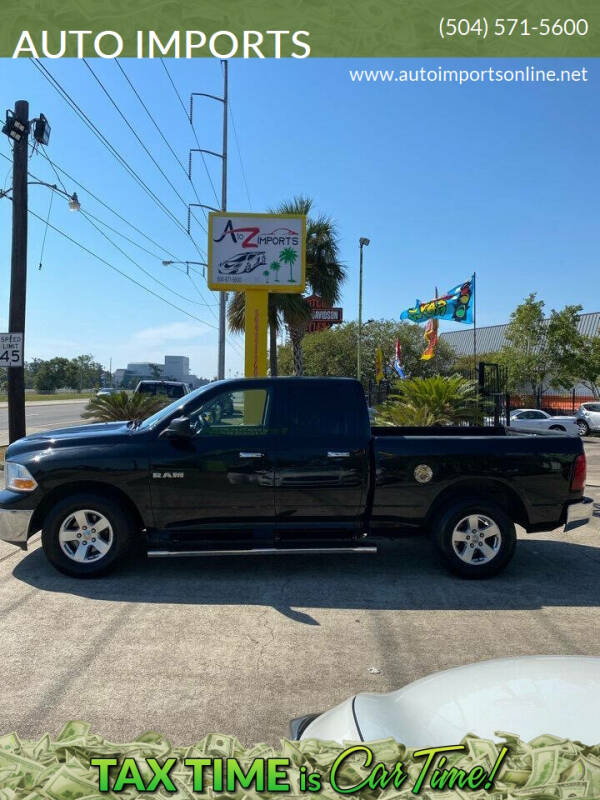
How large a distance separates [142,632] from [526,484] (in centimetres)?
372

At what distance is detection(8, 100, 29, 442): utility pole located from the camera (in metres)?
13.8

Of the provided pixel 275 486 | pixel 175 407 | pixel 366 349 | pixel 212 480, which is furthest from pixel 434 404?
pixel 366 349

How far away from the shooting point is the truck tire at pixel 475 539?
19.8ft

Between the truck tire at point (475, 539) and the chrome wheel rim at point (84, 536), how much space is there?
3079 millimetres

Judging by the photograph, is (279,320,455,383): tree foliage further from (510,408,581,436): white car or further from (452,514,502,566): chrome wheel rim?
(452,514,502,566): chrome wheel rim

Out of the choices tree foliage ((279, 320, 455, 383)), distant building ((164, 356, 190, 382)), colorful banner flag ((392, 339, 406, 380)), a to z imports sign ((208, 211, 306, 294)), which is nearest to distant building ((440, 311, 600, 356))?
tree foliage ((279, 320, 455, 383))

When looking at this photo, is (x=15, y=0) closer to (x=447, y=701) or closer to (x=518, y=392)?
(x=447, y=701)

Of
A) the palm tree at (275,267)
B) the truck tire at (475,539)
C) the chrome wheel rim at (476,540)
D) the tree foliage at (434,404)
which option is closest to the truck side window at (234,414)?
the truck tire at (475,539)

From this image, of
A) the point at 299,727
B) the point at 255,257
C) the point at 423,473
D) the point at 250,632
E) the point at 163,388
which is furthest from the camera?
the point at 163,388

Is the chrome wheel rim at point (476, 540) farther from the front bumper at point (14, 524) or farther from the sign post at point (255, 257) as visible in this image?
the sign post at point (255, 257)

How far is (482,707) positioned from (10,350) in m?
13.2

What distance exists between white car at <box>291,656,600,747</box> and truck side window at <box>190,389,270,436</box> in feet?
13.1

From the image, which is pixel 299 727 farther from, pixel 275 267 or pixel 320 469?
pixel 275 267

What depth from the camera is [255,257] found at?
606 inches
